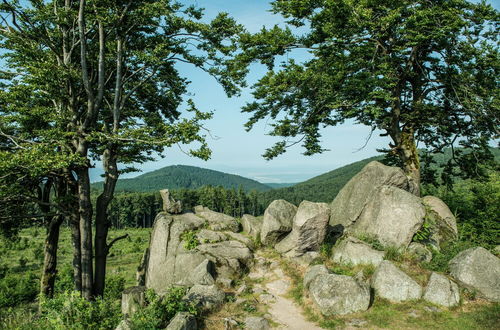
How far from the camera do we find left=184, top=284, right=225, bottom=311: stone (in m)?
11.5

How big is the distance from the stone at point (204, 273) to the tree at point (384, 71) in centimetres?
836

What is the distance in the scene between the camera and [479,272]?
12.1 metres

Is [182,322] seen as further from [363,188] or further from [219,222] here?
[363,188]

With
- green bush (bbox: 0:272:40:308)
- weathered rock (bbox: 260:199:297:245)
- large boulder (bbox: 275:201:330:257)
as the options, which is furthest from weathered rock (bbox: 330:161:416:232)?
green bush (bbox: 0:272:40:308)

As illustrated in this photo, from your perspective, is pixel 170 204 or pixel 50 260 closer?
pixel 50 260

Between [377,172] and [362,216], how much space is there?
276cm

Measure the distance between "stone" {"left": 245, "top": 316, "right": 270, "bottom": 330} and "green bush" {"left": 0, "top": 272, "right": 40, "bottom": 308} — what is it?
25600 millimetres

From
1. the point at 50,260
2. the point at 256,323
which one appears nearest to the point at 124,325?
the point at 256,323

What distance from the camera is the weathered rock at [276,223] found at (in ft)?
56.5

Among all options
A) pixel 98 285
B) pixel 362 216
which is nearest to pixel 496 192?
pixel 362 216

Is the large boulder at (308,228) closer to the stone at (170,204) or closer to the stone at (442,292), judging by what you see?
the stone at (442,292)

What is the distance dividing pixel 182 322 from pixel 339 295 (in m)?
6.03

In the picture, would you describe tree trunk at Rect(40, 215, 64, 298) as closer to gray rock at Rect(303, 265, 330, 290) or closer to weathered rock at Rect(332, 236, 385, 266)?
gray rock at Rect(303, 265, 330, 290)

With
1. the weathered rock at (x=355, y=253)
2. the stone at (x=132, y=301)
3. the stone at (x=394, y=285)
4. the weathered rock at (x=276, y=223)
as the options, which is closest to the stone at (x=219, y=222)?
the weathered rock at (x=276, y=223)
